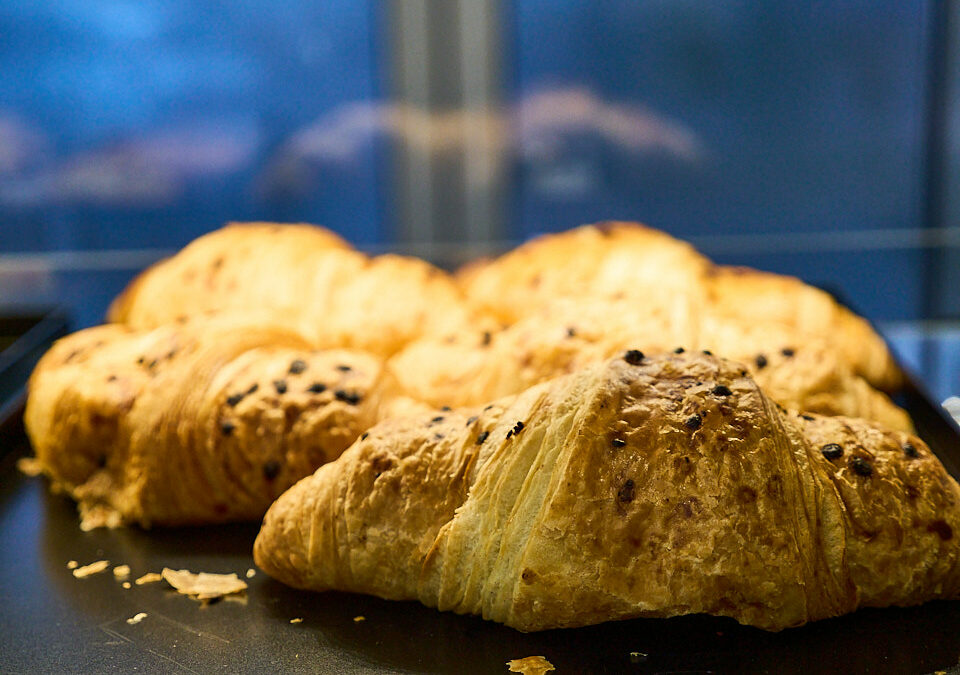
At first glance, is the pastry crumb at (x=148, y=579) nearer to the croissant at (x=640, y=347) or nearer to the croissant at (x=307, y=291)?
the croissant at (x=640, y=347)

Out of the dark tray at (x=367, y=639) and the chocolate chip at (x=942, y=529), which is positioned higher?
the chocolate chip at (x=942, y=529)

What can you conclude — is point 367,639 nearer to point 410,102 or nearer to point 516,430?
point 516,430

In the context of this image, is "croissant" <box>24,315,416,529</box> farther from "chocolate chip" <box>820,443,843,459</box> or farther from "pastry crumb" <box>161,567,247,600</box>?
"chocolate chip" <box>820,443,843,459</box>

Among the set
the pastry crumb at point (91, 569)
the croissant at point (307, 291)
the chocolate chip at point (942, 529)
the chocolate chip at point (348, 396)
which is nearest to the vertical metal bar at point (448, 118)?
the croissant at point (307, 291)

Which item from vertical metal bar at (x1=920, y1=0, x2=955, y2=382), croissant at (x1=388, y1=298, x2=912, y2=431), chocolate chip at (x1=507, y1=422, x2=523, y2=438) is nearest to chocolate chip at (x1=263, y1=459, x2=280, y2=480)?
croissant at (x1=388, y1=298, x2=912, y2=431)

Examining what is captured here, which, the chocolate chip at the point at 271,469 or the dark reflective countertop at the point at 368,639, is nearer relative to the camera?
the dark reflective countertop at the point at 368,639

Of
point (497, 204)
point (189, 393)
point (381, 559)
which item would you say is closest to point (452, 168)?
point (497, 204)
